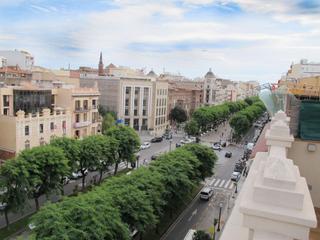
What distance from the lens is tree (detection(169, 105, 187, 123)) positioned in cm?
8212

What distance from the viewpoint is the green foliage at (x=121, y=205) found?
15275mm

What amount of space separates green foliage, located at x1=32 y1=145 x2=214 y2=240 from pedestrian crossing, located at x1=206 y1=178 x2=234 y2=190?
445 inches

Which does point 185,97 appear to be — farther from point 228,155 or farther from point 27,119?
point 27,119

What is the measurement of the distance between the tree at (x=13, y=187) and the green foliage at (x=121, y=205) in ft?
24.3

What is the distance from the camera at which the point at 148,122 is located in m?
72.8

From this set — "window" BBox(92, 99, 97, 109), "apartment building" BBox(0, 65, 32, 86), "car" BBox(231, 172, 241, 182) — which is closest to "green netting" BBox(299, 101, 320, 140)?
"car" BBox(231, 172, 241, 182)

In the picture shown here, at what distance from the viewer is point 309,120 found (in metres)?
8.89

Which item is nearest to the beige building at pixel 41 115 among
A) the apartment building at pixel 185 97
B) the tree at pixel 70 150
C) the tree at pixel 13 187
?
the tree at pixel 70 150

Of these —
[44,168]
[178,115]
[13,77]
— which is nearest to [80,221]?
[44,168]

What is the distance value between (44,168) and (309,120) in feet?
74.2

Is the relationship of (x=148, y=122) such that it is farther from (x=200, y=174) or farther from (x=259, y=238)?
(x=259, y=238)

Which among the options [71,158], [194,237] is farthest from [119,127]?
[194,237]

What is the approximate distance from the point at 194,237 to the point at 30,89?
98.1 ft

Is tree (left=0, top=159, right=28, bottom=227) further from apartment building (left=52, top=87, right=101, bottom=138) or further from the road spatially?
apartment building (left=52, top=87, right=101, bottom=138)
